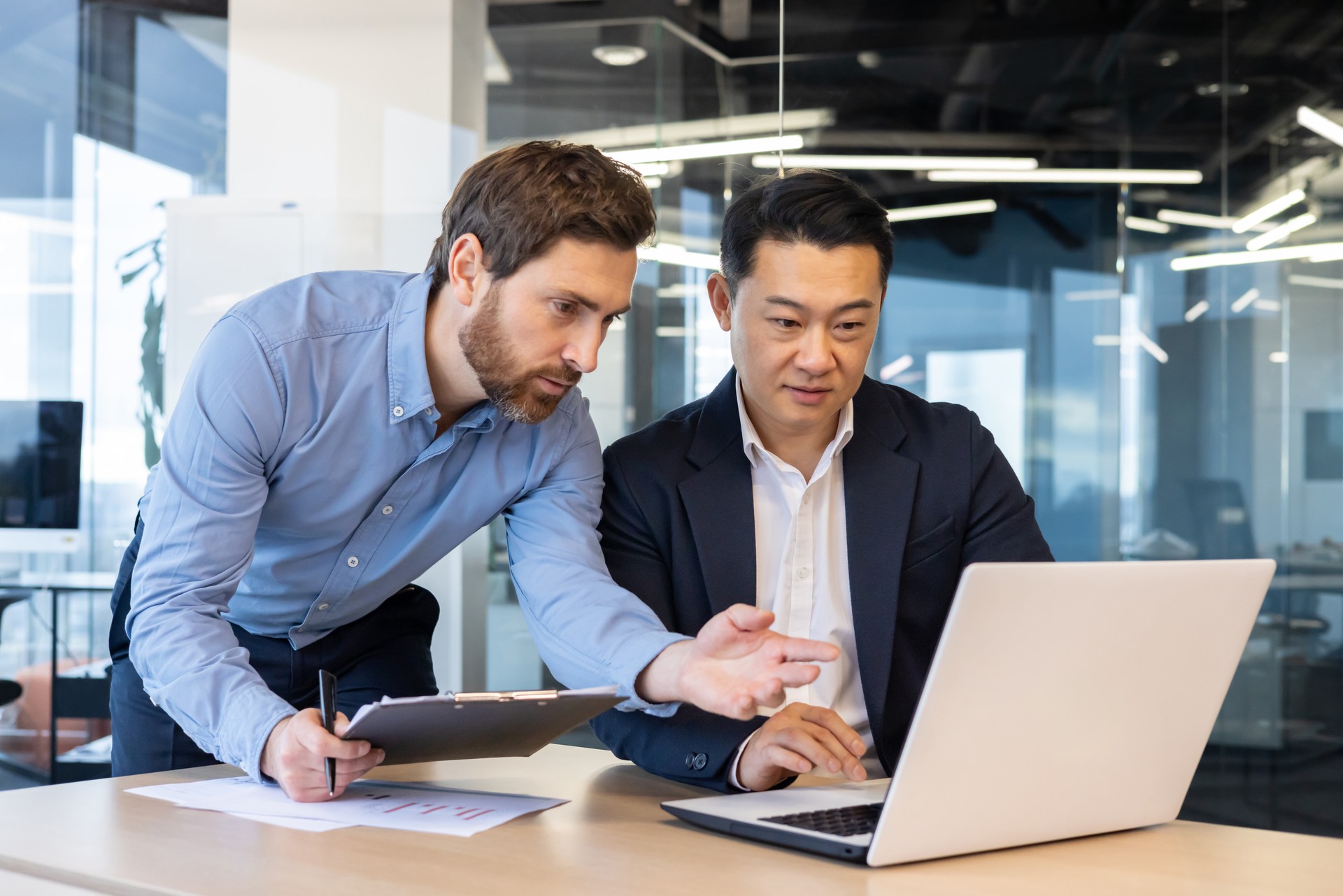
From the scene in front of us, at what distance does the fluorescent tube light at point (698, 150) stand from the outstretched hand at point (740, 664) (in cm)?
267

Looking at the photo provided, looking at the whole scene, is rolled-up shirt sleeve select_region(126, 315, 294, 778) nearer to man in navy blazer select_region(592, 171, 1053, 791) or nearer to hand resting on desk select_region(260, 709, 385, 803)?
hand resting on desk select_region(260, 709, 385, 803)

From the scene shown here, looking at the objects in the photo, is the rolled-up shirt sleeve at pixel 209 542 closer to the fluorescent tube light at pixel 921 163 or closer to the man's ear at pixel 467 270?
the man's ear at pixel 467 270

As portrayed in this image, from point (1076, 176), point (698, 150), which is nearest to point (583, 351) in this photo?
point (698, 150)

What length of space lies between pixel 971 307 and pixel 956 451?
3060 mm

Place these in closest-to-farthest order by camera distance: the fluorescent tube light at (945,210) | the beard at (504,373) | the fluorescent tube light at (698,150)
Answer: the beard at (504,373), the fluorescent tube light at (698,150), the fluorescent tube light at (945,210)

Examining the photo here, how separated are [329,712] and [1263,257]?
13.2 feet

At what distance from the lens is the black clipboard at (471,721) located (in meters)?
1.13

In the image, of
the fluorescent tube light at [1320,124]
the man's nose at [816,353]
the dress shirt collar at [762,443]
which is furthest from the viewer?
the fluorescent tube light at [1320,124]

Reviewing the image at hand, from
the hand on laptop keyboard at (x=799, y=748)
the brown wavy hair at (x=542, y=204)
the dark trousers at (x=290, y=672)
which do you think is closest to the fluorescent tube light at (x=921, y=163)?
the brown wavy hair at (x=542, y=204)

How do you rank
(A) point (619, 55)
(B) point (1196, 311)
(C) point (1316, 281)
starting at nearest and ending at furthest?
(A) point (619, 55), (C) point (1316, 281), (B) point (1196, 311)

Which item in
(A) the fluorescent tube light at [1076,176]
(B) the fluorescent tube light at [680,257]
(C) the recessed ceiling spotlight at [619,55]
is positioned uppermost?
(C) the recessed ceiling spotlight at [619,55]

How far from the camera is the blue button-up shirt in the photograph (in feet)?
4.73

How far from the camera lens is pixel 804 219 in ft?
5.76

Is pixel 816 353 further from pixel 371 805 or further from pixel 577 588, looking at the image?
pixel 371 805
